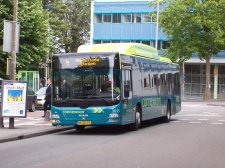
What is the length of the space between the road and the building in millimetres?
48030

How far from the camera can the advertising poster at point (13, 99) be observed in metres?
18.3

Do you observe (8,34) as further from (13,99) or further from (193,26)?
(193,26)

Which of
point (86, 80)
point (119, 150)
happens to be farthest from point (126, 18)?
point (119, 150)

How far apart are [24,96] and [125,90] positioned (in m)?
3.70

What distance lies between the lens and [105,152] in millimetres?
12680

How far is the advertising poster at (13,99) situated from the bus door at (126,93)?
3.59 metres

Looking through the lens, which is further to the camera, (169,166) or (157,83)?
(157,83)

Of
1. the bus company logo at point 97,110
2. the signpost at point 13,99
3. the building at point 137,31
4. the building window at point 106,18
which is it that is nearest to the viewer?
the bus company logo at point 97,110

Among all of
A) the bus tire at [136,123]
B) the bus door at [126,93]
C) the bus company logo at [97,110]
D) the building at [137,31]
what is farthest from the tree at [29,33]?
the building at [137,31]

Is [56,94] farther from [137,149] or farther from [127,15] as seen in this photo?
[127,15]

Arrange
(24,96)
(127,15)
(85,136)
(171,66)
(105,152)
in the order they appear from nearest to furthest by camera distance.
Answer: (105,152), (85,136), (24,96), (171,66), (127,15)

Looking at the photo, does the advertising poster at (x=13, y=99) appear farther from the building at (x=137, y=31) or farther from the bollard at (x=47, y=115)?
the building at (x=137, y=31)

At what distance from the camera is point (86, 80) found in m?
17.4

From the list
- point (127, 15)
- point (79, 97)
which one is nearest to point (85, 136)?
point (79, 97)
